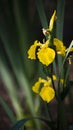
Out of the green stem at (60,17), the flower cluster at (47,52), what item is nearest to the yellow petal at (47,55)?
the flower cluster at (47,52)

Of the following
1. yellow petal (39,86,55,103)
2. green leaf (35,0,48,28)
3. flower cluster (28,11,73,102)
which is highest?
green leaf (35,0,48,28)

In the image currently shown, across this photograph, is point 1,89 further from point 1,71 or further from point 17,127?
point 17,127

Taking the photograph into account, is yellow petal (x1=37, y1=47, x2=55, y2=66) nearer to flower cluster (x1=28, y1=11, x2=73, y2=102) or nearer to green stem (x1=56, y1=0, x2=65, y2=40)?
flower cluster (x1=28, y1=11, x2=73, y2=102)

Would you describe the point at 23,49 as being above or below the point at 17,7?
below

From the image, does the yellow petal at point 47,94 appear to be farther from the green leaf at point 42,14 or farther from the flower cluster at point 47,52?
the green leaf at point 42,14

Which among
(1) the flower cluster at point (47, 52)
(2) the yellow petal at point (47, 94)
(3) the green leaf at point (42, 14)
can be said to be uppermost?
(3) the green leaf at point (42, 14)

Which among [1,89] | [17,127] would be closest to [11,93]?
[17,127]

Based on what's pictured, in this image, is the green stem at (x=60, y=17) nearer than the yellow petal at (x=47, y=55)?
No

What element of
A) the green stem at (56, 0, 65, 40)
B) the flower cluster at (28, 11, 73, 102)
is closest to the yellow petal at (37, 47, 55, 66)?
the flower cluster at (28, 11, 73, 102)
